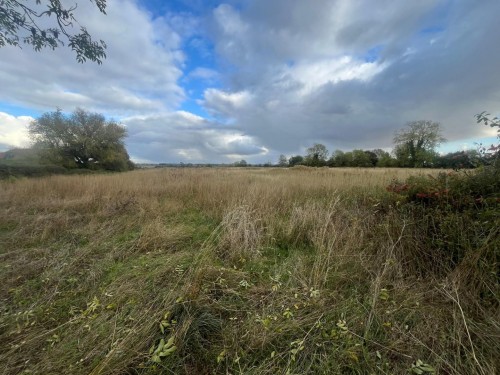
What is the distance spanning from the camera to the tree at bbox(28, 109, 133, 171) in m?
24.4

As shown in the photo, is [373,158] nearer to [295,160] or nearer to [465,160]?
[295,160]

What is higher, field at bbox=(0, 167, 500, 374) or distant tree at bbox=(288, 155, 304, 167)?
distant tree at bbox=(288, 155, 304, 167)

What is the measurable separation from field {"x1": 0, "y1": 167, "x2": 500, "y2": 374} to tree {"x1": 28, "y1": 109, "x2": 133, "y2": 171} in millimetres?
28731

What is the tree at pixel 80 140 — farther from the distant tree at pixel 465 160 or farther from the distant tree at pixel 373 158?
the distant tree at pixel 373 158

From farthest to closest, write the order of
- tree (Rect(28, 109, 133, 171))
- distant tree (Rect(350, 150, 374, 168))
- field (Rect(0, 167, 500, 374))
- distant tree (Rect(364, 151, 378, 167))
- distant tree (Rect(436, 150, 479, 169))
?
distant tree (Rect(364, 151, 378, 167)), distant tree (Rect(350, 150, 374, 168)), tree (Rect(28, 109, 133, 171)), distant tree (Rect(436, 150, 479, 169)), field (Rect(0, 167, 500, 374))

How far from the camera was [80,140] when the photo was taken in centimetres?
2575

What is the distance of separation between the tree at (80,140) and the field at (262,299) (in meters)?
28.7

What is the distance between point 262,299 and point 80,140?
32.6 m

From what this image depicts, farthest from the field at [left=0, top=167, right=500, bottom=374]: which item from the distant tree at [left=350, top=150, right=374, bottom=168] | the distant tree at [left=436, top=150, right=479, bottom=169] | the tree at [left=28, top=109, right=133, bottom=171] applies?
the distant tree at [left=350, top=150, right=374, bottom=168]

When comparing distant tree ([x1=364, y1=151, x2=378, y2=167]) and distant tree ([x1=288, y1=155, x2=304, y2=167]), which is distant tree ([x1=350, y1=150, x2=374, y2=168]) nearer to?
distant tree ([x1=364, y1=151, x2=378, y2=167])

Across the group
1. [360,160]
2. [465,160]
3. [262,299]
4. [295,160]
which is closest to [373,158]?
[360,160]

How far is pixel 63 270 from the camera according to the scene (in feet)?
8.79

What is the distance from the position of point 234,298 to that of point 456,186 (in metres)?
3.46

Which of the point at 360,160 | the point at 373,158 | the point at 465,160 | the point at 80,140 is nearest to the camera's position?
the point at 465,160
